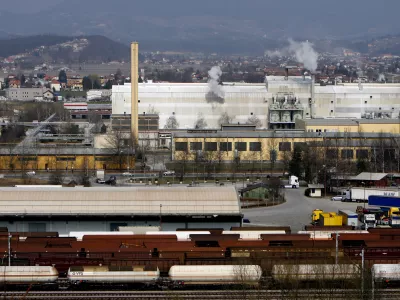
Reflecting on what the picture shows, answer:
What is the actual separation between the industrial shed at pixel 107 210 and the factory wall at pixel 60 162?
8.21 metres

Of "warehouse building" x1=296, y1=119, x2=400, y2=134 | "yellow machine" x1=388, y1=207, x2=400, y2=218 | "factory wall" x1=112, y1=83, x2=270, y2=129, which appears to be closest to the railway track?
"yellow machine" x1=388, y1=207, x2=400, y2=218

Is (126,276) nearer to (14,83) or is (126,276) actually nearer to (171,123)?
(171,123)

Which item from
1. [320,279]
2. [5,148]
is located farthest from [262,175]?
[320,279]

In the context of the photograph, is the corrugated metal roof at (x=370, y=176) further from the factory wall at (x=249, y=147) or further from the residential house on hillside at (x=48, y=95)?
the residential house on hillside at (x=48, y=95)

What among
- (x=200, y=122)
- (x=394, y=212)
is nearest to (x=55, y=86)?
(x=200, y=122)

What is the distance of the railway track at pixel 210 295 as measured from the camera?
935 centimetres

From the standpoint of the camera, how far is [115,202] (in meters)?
13.3

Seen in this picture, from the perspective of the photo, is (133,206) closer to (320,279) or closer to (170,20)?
(320,279)

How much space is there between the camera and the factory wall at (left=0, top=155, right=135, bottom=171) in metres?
21.6

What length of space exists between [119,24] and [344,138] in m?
158

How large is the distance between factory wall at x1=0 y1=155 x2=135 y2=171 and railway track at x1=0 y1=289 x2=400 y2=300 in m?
11.6

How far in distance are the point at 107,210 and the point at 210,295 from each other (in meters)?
3.56

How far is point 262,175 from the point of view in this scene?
21.0 meters

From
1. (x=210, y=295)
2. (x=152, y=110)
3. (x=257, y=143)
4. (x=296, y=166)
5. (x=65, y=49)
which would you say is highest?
(x=65, y=49)
